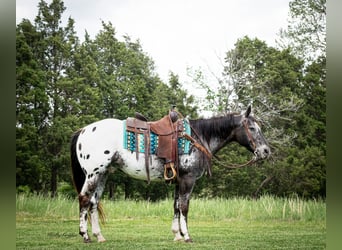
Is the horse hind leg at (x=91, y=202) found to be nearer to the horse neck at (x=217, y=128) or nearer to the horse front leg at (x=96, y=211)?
the horse front leg at (x=96, y=211)

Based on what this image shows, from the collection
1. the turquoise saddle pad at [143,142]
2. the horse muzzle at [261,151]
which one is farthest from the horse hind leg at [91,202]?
the horse muzzle at [261,151]

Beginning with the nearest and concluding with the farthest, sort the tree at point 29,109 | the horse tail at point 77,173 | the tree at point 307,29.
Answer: the horse tail at point 77,173 < the tree at point 29,109 < the tree at point 307,29

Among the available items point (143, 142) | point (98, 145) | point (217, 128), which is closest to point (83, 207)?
point (98, 145)

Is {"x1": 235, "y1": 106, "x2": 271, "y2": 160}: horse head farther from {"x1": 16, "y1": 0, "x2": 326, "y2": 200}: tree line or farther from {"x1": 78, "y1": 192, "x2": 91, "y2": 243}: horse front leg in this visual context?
{"x1": 78, "y1": 192, "x2": 91, "y2": 243}: horse front leg

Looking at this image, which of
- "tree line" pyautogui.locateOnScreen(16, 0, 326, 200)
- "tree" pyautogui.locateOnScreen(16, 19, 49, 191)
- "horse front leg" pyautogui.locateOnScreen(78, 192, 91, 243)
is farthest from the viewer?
"tree line" pyautogui.locateOnScreen(16, 0, 326, 200)

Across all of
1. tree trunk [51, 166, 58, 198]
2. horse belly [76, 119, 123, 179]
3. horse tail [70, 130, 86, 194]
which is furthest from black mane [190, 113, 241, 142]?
tree trunk [51, 166, 58, 198]

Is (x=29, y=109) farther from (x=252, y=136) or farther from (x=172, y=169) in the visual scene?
(x=252, y=136)

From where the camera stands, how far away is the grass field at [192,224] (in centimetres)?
586

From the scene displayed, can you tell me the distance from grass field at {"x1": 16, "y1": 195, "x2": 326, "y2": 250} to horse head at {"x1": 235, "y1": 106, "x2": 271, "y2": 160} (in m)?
1.33

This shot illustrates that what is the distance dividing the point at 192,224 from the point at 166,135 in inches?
84.6

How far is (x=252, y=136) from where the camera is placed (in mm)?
5828

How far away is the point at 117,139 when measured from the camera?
5633mm

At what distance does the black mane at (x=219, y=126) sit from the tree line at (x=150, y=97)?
54.4 inches

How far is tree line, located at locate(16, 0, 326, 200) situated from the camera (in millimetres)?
7273
